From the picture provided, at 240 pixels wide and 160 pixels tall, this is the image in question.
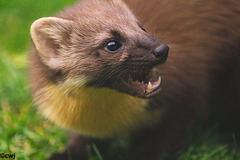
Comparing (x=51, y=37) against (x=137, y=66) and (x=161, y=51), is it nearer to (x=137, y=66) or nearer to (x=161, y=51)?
(x=137, y=66)

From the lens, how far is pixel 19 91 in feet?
16.5

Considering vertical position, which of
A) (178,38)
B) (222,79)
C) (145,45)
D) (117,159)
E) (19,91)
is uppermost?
(145,45)

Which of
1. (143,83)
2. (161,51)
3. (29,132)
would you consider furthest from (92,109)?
(29,132)

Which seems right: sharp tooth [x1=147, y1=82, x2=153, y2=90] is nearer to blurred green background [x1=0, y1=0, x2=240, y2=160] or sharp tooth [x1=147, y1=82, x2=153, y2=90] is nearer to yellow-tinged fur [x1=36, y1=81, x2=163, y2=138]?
yellow-tinged fur [x1=36, y1=81, x2=163, y2=138]

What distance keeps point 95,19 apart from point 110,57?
382 mm

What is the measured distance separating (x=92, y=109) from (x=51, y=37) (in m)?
0.79

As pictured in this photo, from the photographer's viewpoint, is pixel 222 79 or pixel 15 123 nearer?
pixel 222 79

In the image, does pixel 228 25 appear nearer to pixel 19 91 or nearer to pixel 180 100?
pixel 180 100

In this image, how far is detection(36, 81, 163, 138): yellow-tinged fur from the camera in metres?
3.33

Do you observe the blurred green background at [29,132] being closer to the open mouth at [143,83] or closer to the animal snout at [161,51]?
the open mouth at [143,83]

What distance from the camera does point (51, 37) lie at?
10.7 ft

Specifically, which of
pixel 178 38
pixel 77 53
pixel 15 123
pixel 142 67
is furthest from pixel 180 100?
pixel 15 123

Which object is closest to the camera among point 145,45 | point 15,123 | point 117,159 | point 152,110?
point 145,45

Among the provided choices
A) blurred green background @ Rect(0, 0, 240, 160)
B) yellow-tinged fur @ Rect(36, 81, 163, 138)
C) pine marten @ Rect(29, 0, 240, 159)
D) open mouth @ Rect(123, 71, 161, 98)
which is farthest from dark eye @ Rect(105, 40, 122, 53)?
blurred green background @ Rect(0, 0, 240, 160)
